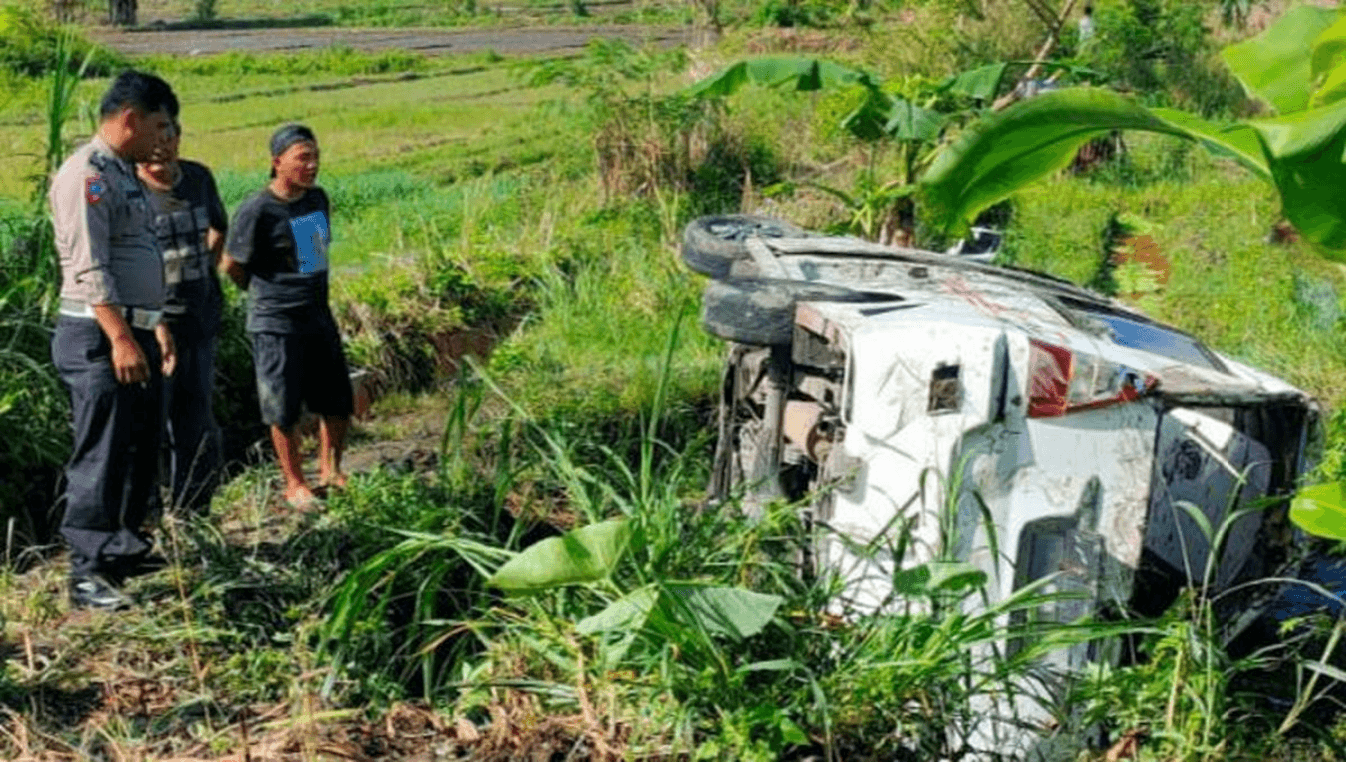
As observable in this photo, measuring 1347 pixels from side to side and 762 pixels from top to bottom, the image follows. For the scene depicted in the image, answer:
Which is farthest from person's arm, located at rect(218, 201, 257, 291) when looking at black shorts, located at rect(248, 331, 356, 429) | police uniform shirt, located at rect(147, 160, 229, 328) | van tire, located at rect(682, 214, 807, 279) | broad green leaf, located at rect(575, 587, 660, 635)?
broad green leaf, located at rect(575, 587, 660, 635)

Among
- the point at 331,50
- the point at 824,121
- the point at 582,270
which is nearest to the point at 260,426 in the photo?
the point at 582,270

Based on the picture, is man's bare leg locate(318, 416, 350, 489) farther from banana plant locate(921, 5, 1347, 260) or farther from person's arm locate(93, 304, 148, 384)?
banana plant locate(921, 5, 1347, 260)

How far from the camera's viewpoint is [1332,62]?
4.36m

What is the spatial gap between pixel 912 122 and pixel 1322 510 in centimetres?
729

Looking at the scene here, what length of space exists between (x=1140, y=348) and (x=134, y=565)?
346 centimetres

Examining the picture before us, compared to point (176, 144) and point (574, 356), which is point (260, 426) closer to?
point (574, 356)

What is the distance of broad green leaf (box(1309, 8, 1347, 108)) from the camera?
4.17 meters

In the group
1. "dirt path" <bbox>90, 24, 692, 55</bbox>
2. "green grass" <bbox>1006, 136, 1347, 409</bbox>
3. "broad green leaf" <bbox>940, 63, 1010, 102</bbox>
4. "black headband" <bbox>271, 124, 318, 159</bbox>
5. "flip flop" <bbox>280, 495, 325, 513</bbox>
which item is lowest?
"dirt path" <bbox>90, 24, 692, 55</bbox>

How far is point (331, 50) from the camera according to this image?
34.9 m

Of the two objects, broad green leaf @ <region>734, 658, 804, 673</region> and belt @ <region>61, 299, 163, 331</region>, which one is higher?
belt @ <region>61, 299, 163, 331</region>

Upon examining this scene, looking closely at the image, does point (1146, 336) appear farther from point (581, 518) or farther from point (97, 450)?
point (97, 450)

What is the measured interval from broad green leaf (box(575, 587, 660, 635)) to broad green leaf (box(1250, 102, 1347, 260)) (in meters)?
1.85

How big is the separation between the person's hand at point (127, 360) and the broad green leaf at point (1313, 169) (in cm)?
383

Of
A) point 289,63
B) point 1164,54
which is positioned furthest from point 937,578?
point 289,63
